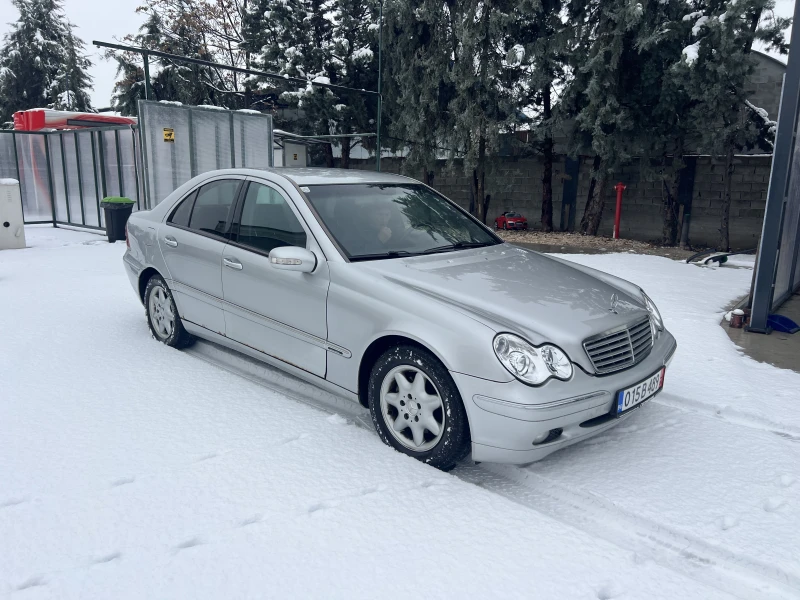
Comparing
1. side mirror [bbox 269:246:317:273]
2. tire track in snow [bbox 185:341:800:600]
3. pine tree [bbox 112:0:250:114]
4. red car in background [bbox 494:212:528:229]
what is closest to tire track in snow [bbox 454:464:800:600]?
tire track in snow [bbox 185:341:800:600]

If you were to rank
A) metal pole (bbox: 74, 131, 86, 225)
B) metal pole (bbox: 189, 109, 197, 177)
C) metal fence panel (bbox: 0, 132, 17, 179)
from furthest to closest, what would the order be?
metal fence panel (bbox: 0, 132, 17, 179) < metal pole (bbox: 74, 131, 86, 225) < metal pole (bbox: 189, 109, 197, 177)

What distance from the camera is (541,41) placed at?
598 inches

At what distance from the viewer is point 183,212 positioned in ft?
16.7

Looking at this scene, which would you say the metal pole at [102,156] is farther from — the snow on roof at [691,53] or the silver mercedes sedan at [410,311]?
the snow on roof at [691,53]

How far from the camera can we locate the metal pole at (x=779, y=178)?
574cm

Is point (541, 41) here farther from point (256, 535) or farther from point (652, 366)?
point (256, 535)

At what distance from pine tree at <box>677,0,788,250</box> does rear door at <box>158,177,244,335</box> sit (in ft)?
36.3

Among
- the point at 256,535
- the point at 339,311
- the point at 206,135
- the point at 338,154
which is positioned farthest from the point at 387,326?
the point at 338,154

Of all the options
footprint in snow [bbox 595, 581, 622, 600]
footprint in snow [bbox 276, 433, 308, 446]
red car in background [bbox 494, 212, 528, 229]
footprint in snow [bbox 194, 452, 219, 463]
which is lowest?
footprint in snow [bbox 595, 581, 622, 600]

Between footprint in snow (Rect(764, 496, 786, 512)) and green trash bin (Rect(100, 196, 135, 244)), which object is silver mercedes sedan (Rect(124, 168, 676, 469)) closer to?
footprint in snow (Rect(764, 496, 786, 512))

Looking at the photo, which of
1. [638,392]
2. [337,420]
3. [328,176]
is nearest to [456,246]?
[328,176]

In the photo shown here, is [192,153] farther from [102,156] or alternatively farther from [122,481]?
[122,481]

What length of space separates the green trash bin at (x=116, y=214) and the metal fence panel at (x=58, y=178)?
10.2 feet

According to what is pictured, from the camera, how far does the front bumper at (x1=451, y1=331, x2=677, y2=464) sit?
2.97m
